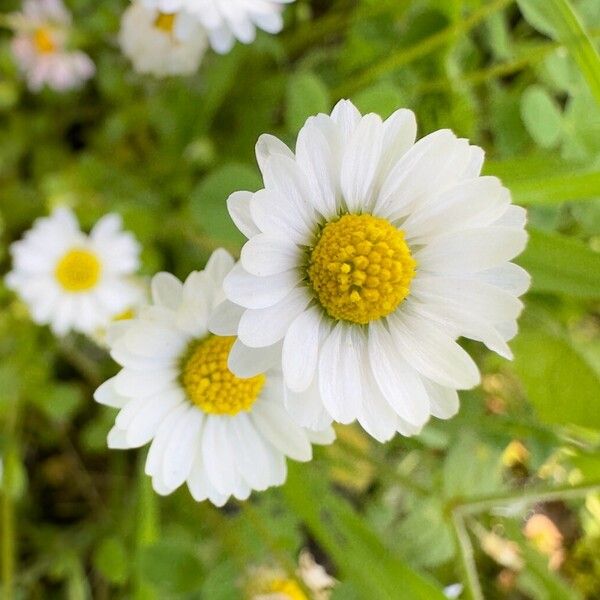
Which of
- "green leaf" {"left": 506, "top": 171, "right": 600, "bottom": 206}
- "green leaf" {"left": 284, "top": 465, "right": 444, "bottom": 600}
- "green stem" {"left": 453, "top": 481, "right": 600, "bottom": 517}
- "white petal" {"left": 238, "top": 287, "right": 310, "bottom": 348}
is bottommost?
"green stem" {"left": 453, "top": 481, "right": 600, "bottom": 517}

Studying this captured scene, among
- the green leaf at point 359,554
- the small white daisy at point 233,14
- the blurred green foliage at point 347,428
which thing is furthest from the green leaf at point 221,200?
the green leaf at point 359,554

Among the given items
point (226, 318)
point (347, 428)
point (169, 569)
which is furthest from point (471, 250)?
point (347, 428)

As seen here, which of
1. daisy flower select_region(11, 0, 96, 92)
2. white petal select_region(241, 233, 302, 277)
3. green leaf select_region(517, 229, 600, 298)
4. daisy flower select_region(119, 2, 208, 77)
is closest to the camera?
white petal select_region(241, 233, 302, 277)

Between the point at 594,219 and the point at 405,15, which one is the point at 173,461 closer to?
the point at 594,219

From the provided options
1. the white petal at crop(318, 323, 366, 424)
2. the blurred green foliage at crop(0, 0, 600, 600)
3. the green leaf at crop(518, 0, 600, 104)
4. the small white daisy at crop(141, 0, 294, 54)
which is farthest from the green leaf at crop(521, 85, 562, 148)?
the white petal at crop(318, 323, 366, 424)

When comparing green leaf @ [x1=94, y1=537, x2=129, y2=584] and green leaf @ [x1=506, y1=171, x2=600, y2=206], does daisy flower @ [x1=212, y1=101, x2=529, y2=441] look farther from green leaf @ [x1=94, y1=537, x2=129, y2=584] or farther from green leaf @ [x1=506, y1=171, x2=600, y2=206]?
green leaf @ [x1=94, y1=537, x2=129, y2=584]

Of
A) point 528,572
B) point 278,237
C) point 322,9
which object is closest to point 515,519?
point 528,572
